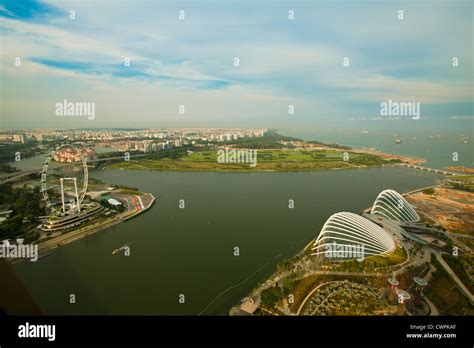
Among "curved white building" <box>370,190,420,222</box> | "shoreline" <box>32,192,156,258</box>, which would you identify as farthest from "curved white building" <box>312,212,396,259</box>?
"shoreline" <box>32,192,156,258</box>

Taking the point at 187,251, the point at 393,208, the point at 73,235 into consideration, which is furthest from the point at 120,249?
the point at 393,208

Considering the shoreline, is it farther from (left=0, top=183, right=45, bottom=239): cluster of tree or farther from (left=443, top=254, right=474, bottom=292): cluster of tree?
(left=443, top=254, right=474, bottom=292): cluster of tree

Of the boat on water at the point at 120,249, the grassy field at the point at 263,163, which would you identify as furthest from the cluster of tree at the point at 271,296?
the grassy field at the point at 263,163

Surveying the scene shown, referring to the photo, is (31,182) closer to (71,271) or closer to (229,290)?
(71,271)

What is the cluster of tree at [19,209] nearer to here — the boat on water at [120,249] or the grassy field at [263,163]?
the boat on water at [120,249]

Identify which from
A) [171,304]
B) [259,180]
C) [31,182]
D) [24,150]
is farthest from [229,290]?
[24,150]

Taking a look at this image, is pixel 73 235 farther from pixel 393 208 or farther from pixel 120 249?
pixel 393 208
